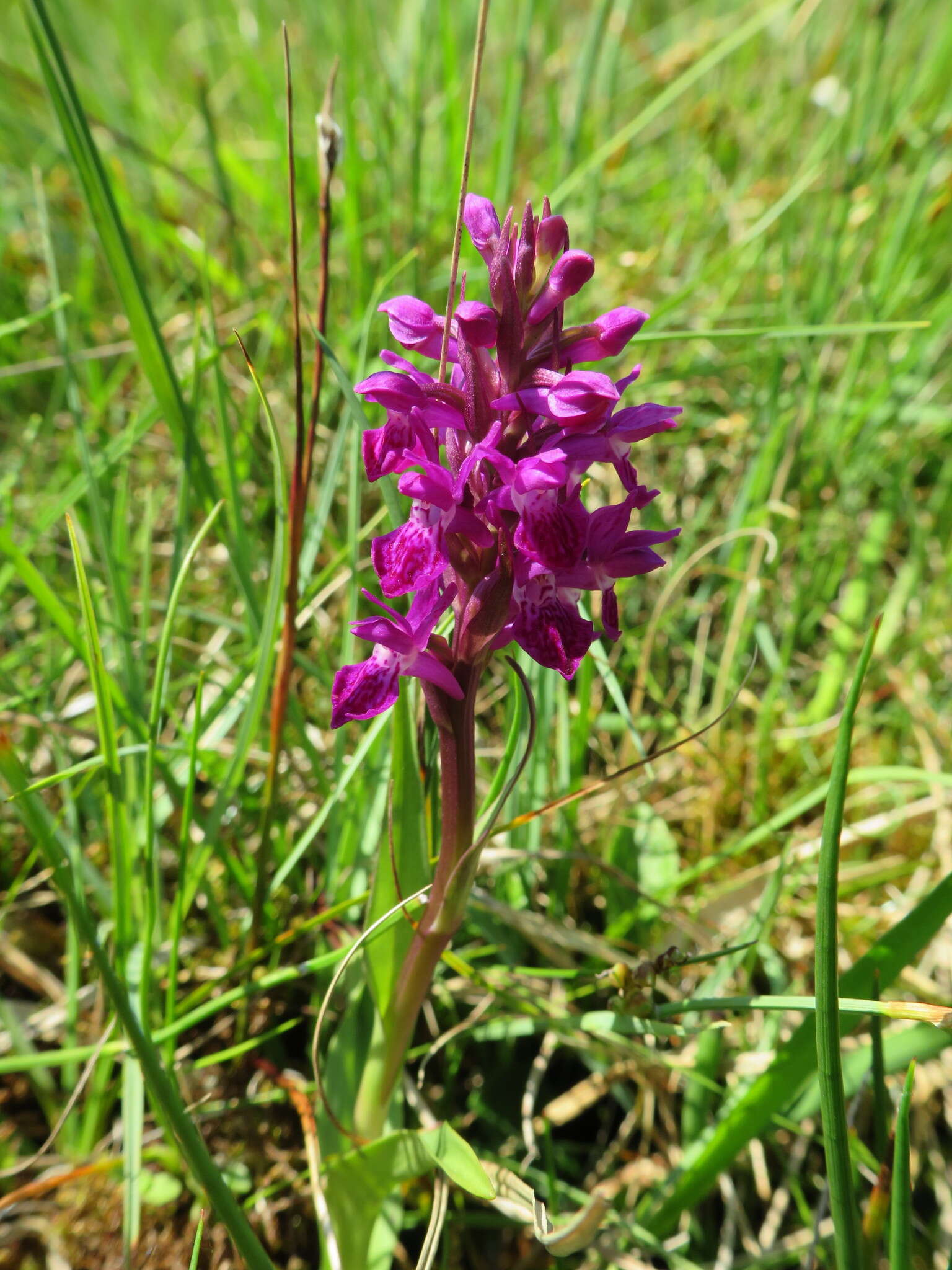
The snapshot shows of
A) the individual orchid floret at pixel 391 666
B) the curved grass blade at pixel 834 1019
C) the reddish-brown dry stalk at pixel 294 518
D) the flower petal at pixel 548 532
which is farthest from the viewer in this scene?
the reddish-brown dry stalk at pixel 294 518

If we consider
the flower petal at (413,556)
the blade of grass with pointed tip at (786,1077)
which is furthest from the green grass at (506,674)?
the flower petal at (413,556)

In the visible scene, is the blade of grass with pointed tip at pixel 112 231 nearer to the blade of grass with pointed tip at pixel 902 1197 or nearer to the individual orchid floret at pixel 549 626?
the individual orchid floret at pixel 549 626

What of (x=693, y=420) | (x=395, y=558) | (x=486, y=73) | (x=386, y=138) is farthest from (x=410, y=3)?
(x=395, y=558)

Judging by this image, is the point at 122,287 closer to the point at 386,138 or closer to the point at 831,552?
the point at 386,138

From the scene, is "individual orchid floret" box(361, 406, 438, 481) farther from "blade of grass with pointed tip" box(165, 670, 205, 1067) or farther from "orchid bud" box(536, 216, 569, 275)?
"blade of grass with pointed tip" box(165, 670, 205, 1067)

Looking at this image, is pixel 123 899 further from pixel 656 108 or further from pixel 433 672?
pixel 656 108
